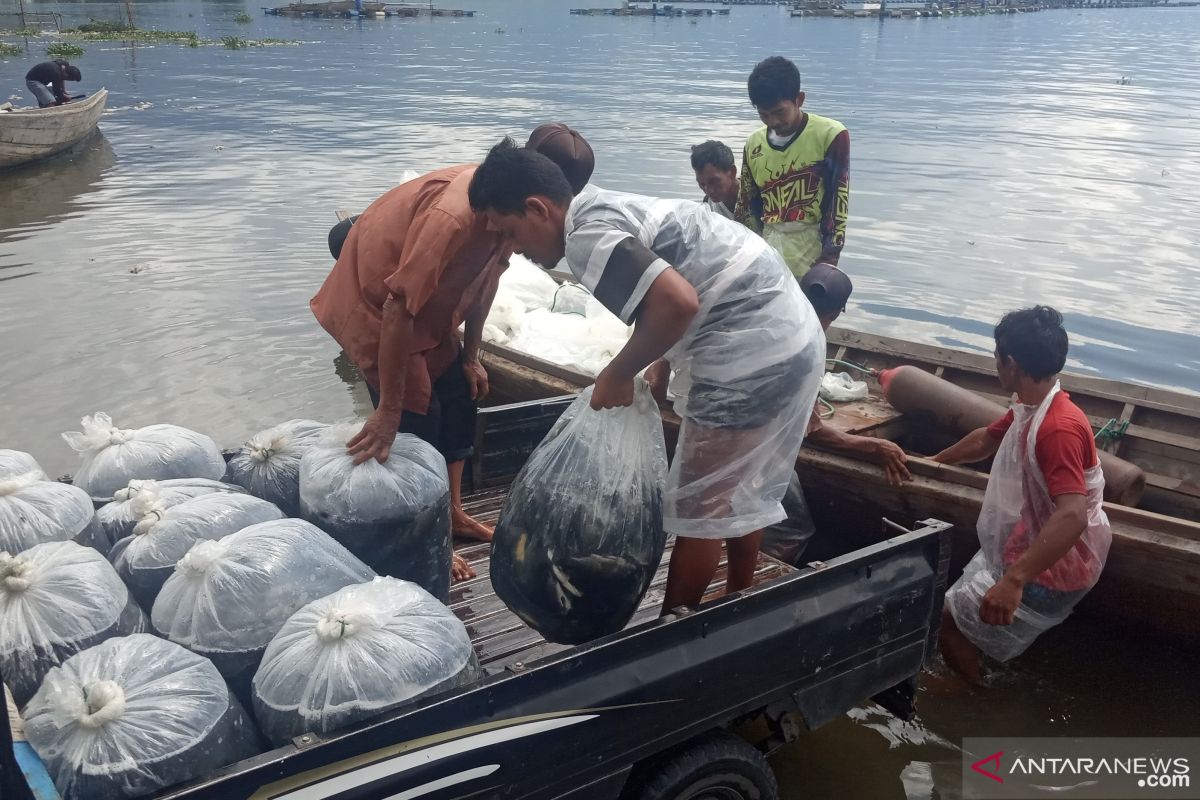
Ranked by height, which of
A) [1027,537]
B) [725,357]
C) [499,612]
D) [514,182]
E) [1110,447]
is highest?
[514,182]

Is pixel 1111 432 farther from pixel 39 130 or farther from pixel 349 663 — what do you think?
pixel 39 130

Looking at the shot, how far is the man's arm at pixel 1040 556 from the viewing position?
295 centimetres

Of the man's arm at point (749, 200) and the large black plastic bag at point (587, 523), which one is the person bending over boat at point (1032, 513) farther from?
the man's arm at point (749, 200)

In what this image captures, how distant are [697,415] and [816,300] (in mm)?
1866

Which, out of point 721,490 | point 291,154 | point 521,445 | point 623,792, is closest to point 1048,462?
point 721,490

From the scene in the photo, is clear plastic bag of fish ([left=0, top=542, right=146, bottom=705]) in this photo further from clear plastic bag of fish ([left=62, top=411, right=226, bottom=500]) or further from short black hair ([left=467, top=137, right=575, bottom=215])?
short black hair ([left=467, top=137, right=575, bottom=215])

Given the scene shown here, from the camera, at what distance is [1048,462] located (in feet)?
9.94

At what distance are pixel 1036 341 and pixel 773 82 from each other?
2045mm

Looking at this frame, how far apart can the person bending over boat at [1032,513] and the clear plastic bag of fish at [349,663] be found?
6.54 feet

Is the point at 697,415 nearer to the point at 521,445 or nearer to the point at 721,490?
the point at 721,490

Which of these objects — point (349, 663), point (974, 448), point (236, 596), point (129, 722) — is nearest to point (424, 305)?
point (236, 596)

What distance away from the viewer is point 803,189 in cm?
470

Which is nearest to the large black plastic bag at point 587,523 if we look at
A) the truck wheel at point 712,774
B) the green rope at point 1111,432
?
the truck wheel at point 712,774

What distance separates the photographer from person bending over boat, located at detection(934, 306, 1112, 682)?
9.84 ft
